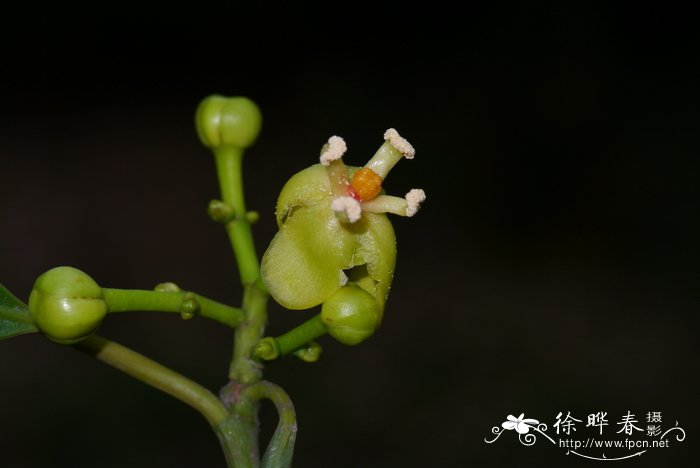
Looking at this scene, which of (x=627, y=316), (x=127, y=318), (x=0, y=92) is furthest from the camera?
(x=0, y=92)

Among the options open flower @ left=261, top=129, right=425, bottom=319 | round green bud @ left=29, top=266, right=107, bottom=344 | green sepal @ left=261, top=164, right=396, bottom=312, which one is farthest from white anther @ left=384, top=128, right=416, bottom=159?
round green bud @ left=29, top=266, right=107, bottom=344

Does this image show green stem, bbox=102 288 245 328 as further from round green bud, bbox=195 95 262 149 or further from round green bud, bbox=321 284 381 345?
round green bud, bbox=195 95 262 149

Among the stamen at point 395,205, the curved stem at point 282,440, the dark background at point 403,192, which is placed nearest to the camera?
the curved stem at point 282,440

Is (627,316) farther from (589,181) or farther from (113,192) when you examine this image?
(113,192)

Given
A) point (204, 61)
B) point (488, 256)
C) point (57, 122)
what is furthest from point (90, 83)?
point (488, 256)

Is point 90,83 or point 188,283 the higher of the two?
point 90,83

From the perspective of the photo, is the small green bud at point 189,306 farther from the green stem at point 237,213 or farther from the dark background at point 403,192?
the dark background at point 403,192

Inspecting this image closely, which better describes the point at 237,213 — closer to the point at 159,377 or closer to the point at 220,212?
the point at 220,212

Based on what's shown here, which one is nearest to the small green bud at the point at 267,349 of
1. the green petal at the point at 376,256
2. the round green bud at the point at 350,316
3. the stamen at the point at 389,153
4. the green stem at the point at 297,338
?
the green stem at the point at 297,338

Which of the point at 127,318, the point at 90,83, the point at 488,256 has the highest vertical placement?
the point at 90,83
